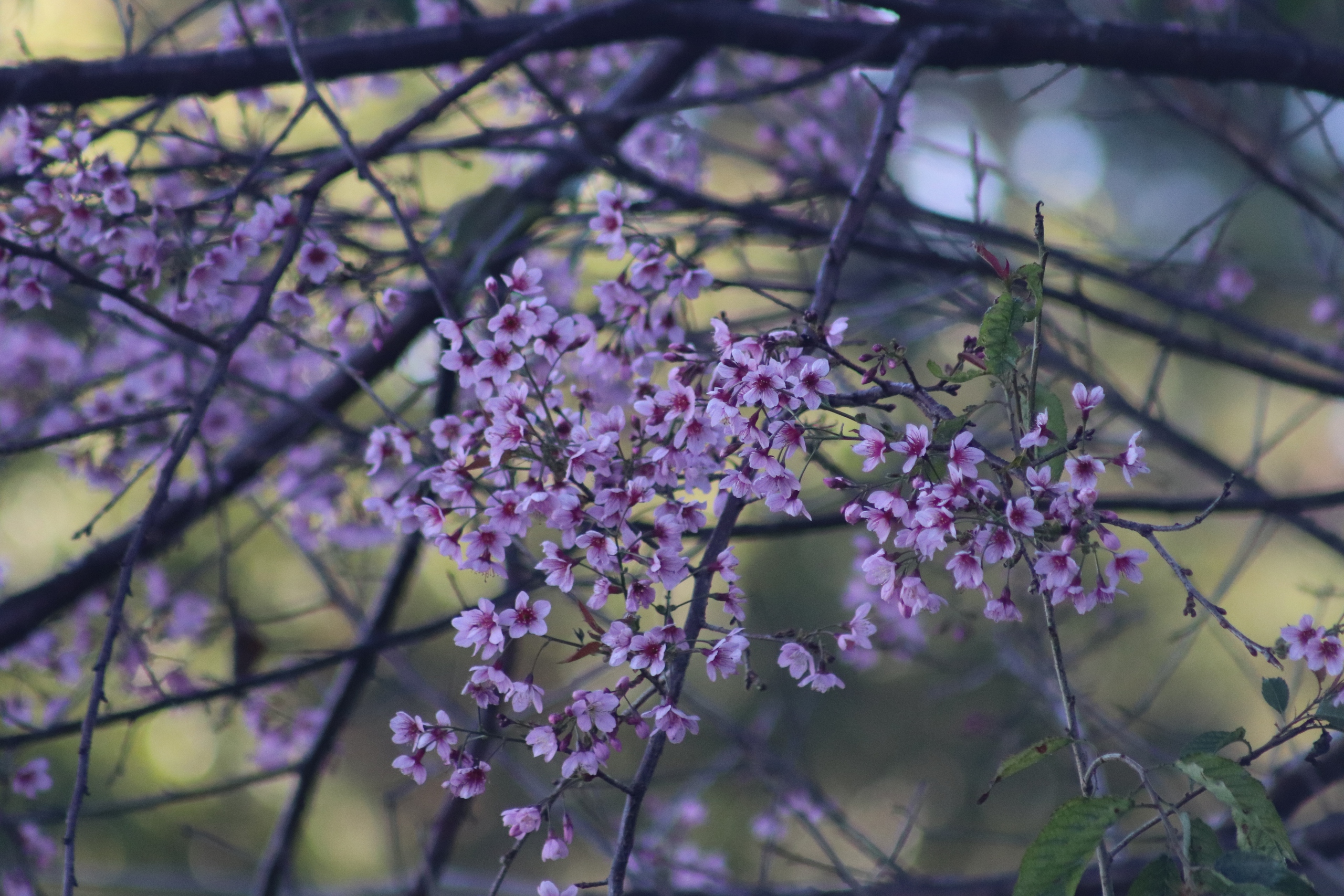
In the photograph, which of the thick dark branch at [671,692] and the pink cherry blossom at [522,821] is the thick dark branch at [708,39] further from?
the pink cherry blossom at [522,821]

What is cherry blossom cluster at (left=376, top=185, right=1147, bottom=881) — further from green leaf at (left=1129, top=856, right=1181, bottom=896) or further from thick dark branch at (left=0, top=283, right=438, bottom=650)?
thick dark branch at (left=0, top=283, right=438, bottom=650)

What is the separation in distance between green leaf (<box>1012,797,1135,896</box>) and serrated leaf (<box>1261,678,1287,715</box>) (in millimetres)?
266

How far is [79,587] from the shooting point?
2.41 m

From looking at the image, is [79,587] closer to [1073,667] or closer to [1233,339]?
[1073,667]

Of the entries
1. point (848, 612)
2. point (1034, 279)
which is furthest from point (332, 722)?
point (848, 612)

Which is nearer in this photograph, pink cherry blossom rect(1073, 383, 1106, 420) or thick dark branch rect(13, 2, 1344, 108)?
pink cherry blossom rect(1073, 383, 1106, 420)

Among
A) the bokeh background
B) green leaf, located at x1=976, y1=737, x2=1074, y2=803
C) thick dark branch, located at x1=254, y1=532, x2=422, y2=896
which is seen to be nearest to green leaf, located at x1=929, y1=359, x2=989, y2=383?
green leaf, located at x1=976, y1=737, x2=1074, y2=803

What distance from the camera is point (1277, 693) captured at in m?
1.16

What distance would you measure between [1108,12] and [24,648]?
12.9 ft

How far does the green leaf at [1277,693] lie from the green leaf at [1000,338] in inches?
18.3

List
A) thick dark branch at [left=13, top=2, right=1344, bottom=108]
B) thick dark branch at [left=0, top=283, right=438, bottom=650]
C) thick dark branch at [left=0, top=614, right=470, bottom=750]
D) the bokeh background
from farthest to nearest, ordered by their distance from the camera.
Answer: the bokeh background → thick dark branch at [left=0, top=283, right=438, bottom=650] → thick dark branch at [left=13, top=2, right=1344, bottom=108] → thick dark branch at [left=0, top=614, right=470, bottom=750]

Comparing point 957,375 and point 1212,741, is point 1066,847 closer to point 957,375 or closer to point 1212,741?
point 1212,741

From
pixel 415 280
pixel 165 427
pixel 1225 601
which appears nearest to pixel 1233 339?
pixel 1225 601

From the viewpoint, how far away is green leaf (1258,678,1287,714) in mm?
1154
